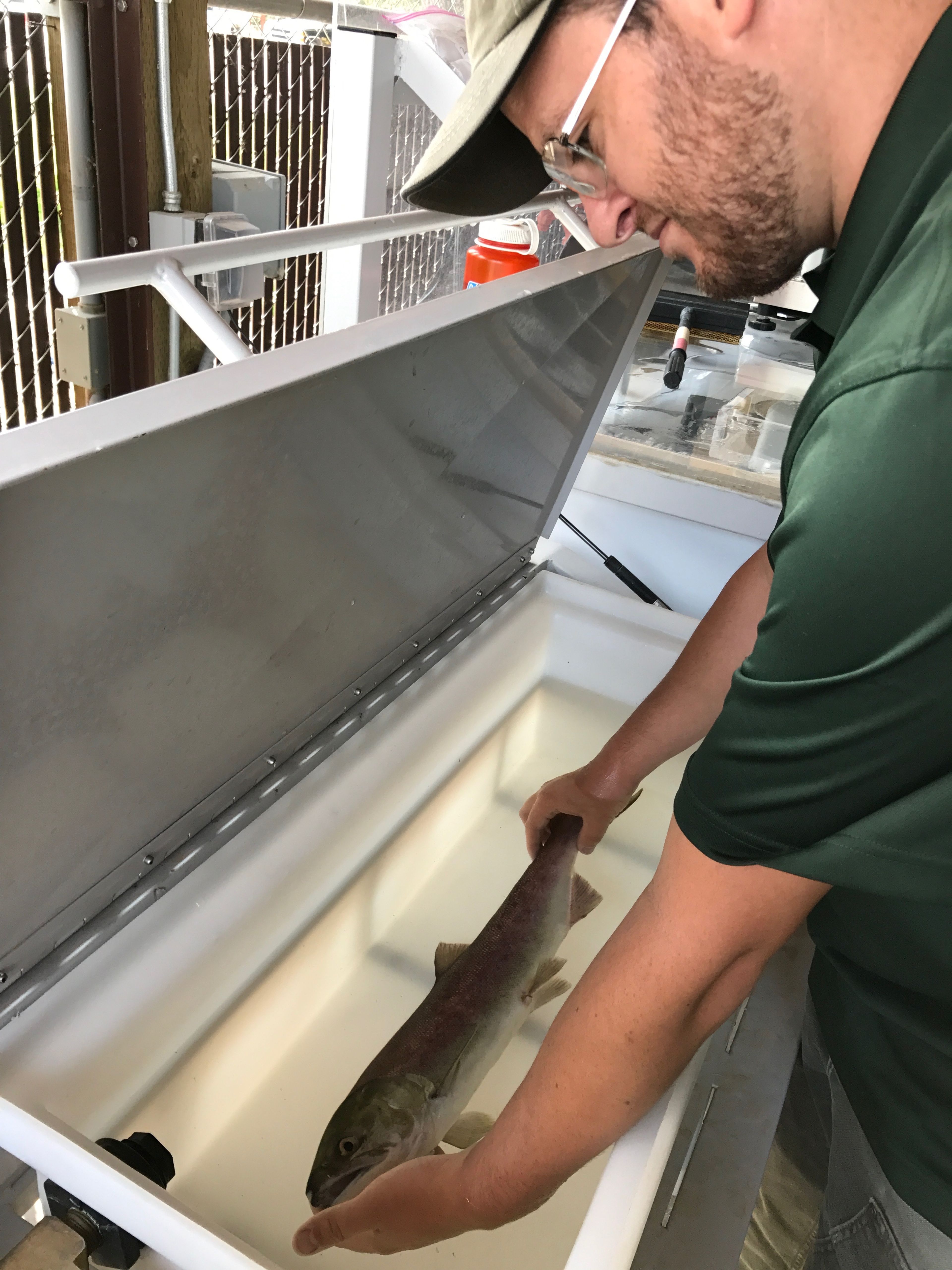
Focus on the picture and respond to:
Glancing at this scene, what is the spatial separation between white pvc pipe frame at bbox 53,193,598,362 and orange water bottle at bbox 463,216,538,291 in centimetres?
65

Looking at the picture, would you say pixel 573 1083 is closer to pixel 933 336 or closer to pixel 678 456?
pixel 933 336

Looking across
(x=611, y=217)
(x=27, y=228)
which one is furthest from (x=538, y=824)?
(x=27, y=228)

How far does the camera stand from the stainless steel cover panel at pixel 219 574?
68 cm

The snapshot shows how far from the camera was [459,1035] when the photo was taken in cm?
112

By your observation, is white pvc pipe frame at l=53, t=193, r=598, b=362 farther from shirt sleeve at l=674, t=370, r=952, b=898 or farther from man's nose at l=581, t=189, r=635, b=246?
shirt sleeve at l=674, t=370, r=952, b=898

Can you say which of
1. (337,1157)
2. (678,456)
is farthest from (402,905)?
(678,456)

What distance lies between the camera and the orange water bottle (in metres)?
1.75

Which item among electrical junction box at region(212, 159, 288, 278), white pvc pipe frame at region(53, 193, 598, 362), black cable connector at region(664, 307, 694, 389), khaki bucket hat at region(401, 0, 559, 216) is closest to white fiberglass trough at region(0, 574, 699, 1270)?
white pvc pipe frame at region(53, 193, 598, 362)

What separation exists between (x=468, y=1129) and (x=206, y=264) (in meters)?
0.94

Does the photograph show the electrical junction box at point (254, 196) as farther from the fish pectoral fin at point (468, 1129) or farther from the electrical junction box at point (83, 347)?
the fish pectoral fin at point (468, 1129)

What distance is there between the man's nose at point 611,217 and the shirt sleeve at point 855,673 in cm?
37

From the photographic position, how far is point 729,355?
2.69m

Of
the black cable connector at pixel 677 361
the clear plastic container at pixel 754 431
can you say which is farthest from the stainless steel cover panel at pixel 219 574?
the black cable connector at pixel 677 361

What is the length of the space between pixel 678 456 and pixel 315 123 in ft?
8.63
